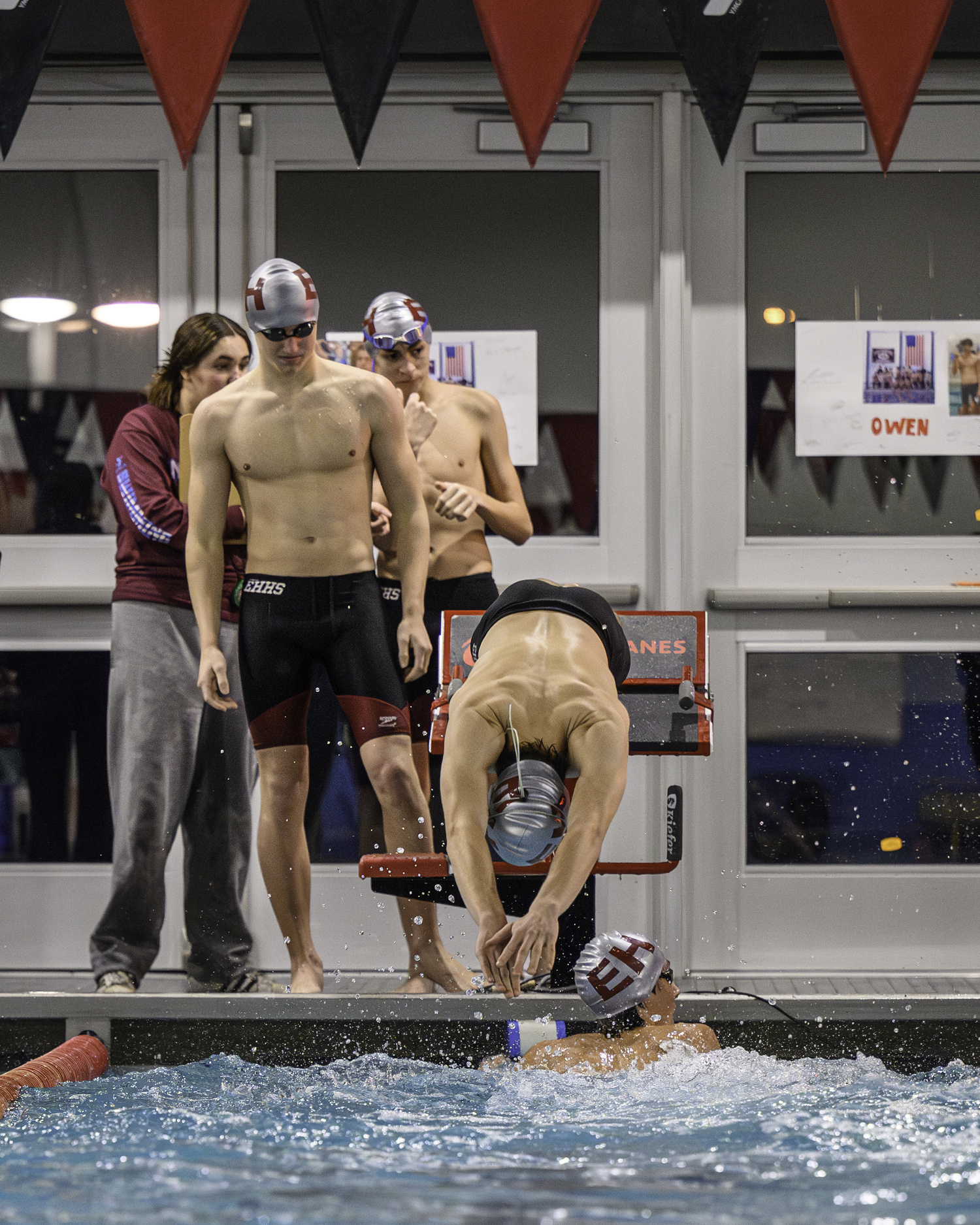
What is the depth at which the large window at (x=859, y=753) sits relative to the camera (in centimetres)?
514

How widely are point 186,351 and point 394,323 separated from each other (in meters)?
0.71

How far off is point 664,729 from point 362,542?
1.05 metres

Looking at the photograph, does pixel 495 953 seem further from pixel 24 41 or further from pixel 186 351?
pixel 24 41

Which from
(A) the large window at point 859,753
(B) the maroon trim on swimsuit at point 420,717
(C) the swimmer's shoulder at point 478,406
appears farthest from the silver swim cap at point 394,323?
(A) the large window at point 859,753

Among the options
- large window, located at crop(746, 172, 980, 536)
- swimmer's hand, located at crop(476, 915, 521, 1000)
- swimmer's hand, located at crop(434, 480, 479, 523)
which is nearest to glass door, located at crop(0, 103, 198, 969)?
swimmer's hand, located at crop(434, 480, 479, 523)

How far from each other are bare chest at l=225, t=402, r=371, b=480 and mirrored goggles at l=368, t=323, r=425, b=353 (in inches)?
14.9

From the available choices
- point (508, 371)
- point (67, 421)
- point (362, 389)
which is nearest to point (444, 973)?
point (362, 389)

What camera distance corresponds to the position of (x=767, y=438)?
523 cm

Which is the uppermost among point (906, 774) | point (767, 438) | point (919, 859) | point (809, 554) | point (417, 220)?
point (417, 220)

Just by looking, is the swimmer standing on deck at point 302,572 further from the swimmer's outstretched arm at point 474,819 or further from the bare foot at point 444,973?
the swimmer's outstretched arm at point 474,819

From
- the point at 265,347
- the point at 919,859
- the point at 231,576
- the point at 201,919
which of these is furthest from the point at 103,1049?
the point at 919,859

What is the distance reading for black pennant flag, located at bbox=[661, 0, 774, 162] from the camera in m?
3.87

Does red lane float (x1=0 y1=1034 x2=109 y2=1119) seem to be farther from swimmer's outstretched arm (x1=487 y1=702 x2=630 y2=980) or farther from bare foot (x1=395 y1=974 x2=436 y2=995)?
swimmer's outstretched arm (x1=487 y1=702 x2=630 y2=980)

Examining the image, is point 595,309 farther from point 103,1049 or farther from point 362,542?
point 103,1049
